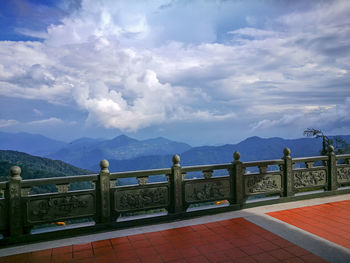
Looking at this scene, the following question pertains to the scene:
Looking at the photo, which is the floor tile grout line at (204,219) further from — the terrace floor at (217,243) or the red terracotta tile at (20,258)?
the red terracotta tile at (20,258)

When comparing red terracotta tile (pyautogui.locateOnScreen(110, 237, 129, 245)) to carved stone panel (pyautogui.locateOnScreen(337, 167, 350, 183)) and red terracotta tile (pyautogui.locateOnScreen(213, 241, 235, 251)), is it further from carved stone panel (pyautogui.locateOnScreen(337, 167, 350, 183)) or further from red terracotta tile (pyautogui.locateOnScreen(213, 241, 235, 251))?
carved stone panel (pyautogui.locateOnScreen(337, 167, 350, 183))

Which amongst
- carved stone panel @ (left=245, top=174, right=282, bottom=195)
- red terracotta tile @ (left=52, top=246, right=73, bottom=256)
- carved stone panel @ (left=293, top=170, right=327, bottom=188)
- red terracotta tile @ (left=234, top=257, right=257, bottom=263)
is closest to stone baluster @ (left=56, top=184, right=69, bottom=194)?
red terracotta tile @ (left=52, top=246, right=73, bottom=256)

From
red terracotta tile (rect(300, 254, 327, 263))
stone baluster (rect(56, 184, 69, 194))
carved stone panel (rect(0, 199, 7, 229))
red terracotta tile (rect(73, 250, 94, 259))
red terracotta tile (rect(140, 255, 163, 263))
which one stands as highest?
stone baluster (rect(56, 184, 69, 194))

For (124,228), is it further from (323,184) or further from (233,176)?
(323,184)

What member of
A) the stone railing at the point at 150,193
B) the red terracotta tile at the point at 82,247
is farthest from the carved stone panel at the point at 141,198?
the red terracotta tile at the point at 82,247

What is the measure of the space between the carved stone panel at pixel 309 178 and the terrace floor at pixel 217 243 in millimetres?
1132

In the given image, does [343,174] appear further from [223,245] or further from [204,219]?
[223,245]

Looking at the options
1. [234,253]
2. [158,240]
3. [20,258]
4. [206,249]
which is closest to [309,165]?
Result: [234,253]

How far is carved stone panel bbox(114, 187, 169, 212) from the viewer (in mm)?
4766

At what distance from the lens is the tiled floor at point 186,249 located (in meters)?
3.58

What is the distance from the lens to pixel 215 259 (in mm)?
3537

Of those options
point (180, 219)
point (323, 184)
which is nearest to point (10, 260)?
point (180, 219)

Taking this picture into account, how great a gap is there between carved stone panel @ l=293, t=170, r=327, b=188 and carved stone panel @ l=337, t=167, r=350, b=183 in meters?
0.47

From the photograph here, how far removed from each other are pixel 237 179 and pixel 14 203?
4.00 metres
